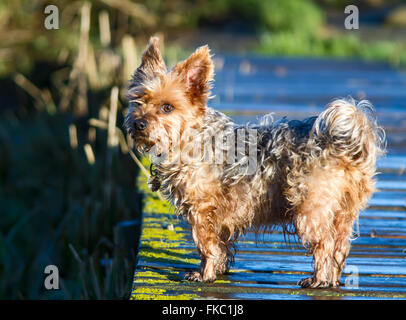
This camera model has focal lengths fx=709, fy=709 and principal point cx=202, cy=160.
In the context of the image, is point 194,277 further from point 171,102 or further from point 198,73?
point 198,73

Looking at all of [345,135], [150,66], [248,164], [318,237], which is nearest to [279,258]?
[318,237]

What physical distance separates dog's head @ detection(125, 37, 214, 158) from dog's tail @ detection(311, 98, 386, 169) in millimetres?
660

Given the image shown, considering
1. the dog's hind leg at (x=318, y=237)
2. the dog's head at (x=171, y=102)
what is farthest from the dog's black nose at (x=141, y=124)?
the dog's hind leg at (x=318, y=237)

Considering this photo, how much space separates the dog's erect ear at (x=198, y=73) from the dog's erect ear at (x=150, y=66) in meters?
0.13

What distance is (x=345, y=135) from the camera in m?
3.68

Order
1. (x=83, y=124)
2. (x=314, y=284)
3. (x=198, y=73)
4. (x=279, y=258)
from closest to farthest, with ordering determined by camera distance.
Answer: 1. (x=314, y=284)
2. (x=198, y=73)
3. (x=279, y=258)
4. (x=83, y=124)

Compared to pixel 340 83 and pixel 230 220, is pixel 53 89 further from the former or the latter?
pixel 230 220

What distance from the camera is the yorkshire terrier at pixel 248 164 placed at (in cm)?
→ 371

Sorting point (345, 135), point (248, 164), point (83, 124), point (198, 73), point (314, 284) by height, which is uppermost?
point (83, 124)

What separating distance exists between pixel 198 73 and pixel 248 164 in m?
0.58

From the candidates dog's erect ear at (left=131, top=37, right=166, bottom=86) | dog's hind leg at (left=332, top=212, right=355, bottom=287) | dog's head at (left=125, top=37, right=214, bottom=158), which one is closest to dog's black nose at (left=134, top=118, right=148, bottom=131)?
dog's head at (left=125, top=37, right=214, bottom=158)

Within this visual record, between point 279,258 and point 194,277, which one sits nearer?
point 194,277

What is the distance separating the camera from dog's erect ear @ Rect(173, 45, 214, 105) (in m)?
3.89
